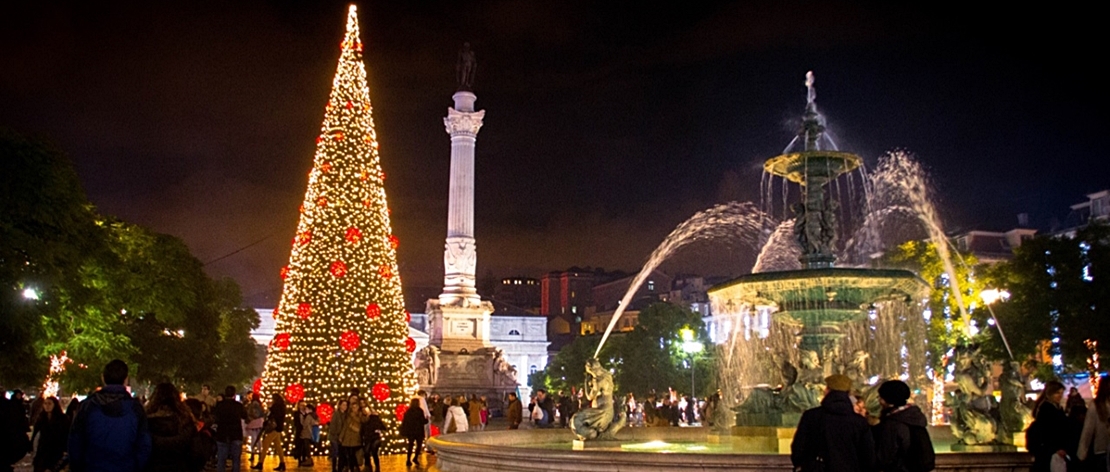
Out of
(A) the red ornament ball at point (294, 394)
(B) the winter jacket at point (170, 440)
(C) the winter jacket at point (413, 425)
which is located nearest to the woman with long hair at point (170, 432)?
(B) the winter jacket at point (170, 440)

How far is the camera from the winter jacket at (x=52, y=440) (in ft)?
52.7

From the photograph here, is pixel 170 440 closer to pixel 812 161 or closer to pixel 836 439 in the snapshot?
pixel 836 439

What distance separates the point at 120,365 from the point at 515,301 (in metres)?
163

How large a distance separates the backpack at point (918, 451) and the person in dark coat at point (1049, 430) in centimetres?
213

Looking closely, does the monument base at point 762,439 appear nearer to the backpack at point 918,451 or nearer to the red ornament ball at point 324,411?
the backpack at point 918,451

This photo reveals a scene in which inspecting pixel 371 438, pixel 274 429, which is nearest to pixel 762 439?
pixel 371 438

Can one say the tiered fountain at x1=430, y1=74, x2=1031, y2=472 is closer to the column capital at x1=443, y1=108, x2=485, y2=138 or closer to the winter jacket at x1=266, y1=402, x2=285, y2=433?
the winter jacket at x1=266, y1=402, x2=285, y2=433

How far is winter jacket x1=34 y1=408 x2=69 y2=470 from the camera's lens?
1608 centimetres

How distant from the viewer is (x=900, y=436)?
778 cm

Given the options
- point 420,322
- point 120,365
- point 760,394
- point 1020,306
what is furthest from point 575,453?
point 420,322

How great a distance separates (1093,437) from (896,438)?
1.76 metres

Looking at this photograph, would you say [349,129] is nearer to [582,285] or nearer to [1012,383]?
[1012,383]

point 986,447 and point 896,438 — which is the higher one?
point 896,438

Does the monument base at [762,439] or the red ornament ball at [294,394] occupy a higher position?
the red ornament ball at [294,394]
